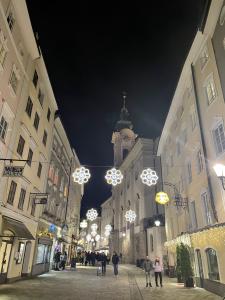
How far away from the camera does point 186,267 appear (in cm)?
1730

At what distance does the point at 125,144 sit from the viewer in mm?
69188

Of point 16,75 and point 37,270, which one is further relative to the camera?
point 37,270

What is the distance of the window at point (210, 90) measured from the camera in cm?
1602

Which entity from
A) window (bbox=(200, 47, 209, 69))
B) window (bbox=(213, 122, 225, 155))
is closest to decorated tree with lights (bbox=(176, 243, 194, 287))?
window (bbox=(213, 122, 225, 155))

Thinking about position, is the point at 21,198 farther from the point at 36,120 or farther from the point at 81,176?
the point at 36,120

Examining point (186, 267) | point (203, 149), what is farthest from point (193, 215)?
point (203, 149)

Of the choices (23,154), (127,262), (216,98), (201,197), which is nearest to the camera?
(216,98)

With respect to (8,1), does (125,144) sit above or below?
above

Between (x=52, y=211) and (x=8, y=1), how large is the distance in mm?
20897

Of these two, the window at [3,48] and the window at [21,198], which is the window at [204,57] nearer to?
the window at [3,48]

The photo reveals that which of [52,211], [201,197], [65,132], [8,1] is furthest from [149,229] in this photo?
[8,1]

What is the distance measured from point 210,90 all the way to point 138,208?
1271 inches

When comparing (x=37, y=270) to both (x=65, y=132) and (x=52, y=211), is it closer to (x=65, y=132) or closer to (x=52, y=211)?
(x=52, y=211)

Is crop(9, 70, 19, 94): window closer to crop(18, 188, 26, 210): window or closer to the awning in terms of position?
crop(18, 188, 26, 210): window
